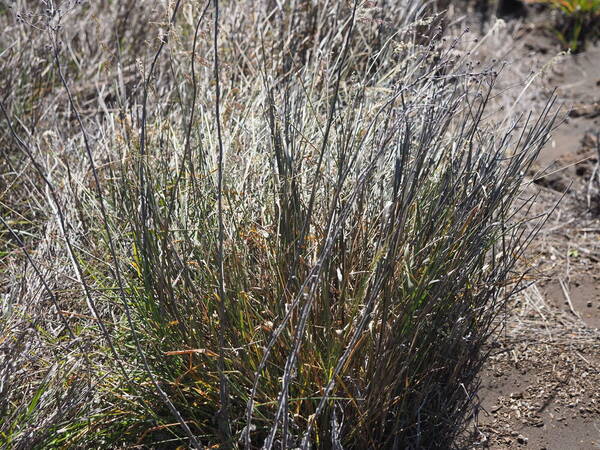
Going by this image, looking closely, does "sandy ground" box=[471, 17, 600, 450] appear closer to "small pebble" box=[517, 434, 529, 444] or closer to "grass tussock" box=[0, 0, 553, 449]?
"small pebble" box=[517, 434, 529, 444]

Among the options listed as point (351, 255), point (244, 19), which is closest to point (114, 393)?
point (351, 255)

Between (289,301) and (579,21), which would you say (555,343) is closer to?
(289,301)

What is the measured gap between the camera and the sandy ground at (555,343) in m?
2.22

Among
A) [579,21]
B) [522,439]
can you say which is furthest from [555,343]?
[579,21]

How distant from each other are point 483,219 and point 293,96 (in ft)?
2.94

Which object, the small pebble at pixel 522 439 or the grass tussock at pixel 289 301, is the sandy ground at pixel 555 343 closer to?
the small pebble at pixel 522 439

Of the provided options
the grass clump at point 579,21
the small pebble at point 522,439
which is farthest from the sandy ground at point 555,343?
the grass clump at point 579,21

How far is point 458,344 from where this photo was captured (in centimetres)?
203

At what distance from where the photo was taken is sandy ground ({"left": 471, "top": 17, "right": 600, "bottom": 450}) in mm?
2223

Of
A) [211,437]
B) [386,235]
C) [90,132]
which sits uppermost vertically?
[386,235]

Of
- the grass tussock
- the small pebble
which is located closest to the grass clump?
the grass tussock

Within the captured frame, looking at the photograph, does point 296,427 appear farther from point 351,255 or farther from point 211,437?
point 351,255

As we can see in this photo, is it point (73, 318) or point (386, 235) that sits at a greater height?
point (386, 235)

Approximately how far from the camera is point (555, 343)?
8.43 feet
